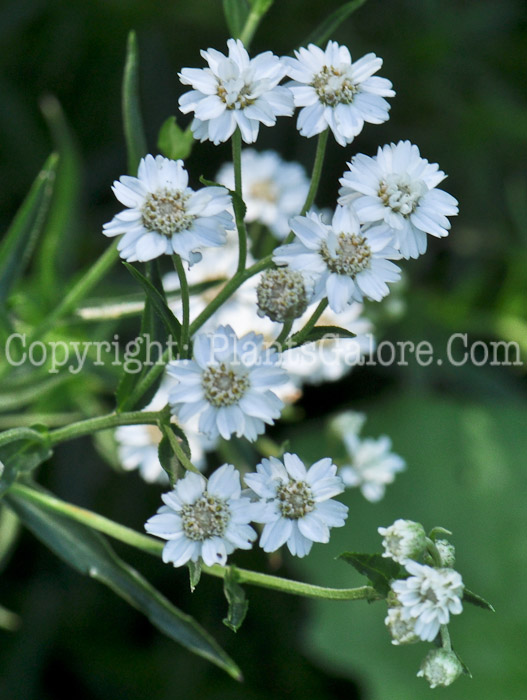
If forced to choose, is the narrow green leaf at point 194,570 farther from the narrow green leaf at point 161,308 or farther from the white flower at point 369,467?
the white flower at point 369,467

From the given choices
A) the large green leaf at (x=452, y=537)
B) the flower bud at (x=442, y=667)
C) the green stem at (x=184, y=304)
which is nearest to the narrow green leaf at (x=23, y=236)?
the green stem at (x=184, y=304)

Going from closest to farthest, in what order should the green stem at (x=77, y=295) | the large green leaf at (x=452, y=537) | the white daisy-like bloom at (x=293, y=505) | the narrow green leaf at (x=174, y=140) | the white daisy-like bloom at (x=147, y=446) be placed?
the white daisy-like bloom at (x=293, y=505), the narrow green leaf at (x=174, y=140), the green stem at (x=77, y=295), the white daisy-like bloom at (x=147, y=446), the large green leaf at (x=452, y=537)

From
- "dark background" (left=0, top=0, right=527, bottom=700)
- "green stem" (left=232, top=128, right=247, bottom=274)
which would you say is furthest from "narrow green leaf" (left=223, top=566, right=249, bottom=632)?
"dark background" (left=0, top=0, right=527, bottom=700)

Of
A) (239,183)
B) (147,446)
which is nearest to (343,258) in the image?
(239,183)

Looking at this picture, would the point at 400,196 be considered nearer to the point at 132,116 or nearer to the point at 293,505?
the point at 293,505

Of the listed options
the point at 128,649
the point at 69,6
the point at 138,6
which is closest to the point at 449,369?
the point at 128,649

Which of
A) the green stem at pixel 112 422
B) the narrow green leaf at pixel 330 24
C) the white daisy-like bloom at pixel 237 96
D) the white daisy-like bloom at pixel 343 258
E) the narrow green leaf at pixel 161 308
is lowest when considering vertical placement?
the green stem at pixel 112 422

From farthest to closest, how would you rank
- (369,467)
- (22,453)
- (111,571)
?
(369,467) < (111,571) < (22,453)
